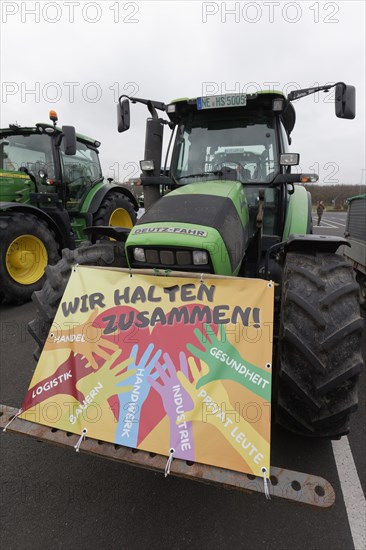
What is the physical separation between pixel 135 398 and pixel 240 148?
2.45 meters

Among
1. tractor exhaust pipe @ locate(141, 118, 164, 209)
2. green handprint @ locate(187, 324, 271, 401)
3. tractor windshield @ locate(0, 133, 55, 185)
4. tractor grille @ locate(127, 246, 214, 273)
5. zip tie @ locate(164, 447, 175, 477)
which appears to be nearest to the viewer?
zip tie @ locate(164, 447, 175, 477)

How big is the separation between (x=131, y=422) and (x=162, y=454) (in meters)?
0.23

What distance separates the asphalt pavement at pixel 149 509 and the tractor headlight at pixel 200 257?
1.41m

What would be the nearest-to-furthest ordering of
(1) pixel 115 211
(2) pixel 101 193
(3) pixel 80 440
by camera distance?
(3) pixel 80 440 < (2) pixel 101 193 < (1) pixel 115 211

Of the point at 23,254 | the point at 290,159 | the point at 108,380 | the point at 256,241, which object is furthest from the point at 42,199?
the point at 108,380

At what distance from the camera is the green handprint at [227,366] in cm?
175

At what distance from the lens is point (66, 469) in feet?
7.37

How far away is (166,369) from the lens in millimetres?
1849

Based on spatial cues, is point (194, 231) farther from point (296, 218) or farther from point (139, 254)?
point (296, 218)

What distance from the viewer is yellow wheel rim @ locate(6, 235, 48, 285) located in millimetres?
5348

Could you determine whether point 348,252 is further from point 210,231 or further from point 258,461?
point 258,461

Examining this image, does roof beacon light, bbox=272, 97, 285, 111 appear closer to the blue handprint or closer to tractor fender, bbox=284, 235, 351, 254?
tractor fender, bbox=284, 235, 351, 254

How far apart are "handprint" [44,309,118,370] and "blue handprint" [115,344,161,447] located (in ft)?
0.64

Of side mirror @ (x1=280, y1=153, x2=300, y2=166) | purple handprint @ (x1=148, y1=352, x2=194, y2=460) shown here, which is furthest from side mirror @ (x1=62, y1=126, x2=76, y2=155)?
purple handprint @ (x1=148, y1=352, x2=194, y2=460)
